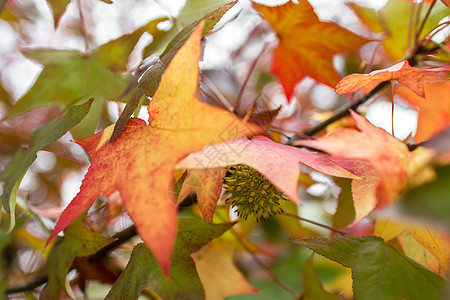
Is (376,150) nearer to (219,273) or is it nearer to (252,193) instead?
(252,193)

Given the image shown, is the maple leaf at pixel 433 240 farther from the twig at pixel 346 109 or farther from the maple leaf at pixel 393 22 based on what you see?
the maple leaf at pixel 393 22

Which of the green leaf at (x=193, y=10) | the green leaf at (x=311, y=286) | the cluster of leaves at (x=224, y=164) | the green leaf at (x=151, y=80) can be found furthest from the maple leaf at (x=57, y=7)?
the green leaf at (x=311, y=286)

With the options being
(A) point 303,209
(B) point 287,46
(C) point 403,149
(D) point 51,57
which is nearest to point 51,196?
(D) point 51,57

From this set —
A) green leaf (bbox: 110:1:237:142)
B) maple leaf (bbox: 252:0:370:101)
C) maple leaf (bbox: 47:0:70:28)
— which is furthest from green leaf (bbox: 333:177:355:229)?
maple leaf (bbox: 47:0:70:28)

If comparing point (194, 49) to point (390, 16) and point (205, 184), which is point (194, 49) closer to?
point (205, 184)

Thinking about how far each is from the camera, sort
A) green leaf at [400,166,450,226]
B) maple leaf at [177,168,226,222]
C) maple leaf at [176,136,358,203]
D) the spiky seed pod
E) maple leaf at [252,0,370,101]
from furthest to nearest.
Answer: maple leaf at [252,0,370,101]
the spiky seed pod
maple leaf at [177,168,226,222]
maple leaf at [176,136,358,203]
green leaf at [400,166,450,226]

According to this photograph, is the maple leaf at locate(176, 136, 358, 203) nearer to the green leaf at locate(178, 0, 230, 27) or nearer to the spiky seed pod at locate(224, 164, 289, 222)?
the spiky seed pod at locate(224, 164, 289, 222)

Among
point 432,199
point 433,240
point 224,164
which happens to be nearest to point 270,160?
point 224,164
